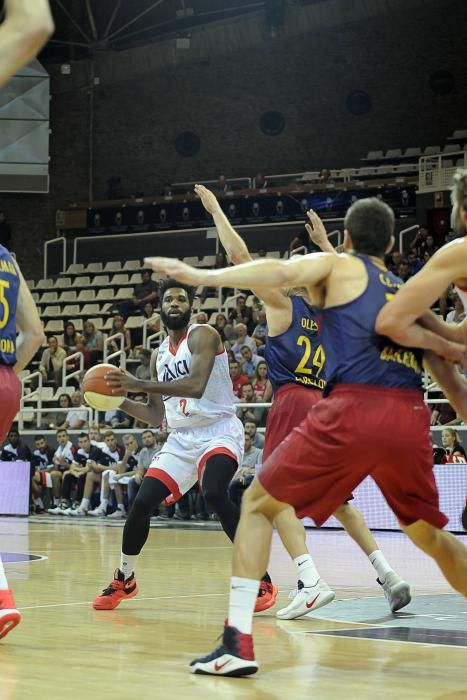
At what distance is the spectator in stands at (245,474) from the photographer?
15.1 m

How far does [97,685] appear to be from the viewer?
14.5ft

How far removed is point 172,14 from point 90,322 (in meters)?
11.5

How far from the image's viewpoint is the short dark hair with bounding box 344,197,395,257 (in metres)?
4.88

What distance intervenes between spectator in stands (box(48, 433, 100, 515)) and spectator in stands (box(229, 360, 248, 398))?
8.23 ft

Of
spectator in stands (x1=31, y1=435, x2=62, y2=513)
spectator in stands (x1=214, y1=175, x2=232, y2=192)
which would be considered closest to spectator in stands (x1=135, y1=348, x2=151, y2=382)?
spectator in stands (x1=31, y1=435, x2=62, y2=513)

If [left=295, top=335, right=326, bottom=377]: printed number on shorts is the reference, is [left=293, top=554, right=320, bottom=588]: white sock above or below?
below

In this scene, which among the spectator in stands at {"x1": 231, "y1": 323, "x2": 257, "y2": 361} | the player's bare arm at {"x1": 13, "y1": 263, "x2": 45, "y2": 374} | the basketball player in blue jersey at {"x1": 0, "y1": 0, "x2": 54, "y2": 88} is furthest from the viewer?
the spectator in stands at {"x1": 231, "y1": 323, "x2": 257, "y2": 361}

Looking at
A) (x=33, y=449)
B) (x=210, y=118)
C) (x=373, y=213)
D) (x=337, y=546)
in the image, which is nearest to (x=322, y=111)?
(x=210, y=118)

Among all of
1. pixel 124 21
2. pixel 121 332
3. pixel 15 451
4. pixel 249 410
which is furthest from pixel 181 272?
pixel 124 21

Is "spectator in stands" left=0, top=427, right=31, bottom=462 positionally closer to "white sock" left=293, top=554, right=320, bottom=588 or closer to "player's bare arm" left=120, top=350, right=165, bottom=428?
"player's bare arm" left=120, top=350, right=165, bottom=428

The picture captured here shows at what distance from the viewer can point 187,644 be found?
5605 mm

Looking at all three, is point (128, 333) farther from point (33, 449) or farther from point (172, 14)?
point (172, 14)

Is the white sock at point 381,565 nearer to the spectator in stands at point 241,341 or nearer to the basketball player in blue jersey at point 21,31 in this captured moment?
→ the basketball player in blue jersey at point 21,31

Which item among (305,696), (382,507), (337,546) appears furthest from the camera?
(382,507)
